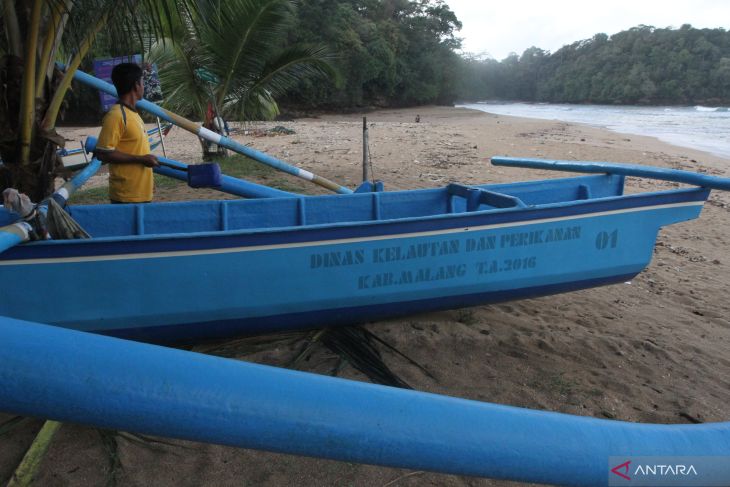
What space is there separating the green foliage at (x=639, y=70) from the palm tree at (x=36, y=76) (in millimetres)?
50620

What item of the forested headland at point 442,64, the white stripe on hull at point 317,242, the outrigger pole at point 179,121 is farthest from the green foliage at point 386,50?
the white stripe on hull at point 317,242

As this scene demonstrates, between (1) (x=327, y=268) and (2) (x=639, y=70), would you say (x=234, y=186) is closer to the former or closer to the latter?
(1) (x=327, y=268)

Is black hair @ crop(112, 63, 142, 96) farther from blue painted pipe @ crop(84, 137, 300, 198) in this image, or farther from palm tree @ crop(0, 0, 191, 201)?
blue painted pipe @ crop(84, 137, 300, 198)

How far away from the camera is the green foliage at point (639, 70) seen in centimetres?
4938

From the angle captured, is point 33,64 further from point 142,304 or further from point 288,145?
point 288,145

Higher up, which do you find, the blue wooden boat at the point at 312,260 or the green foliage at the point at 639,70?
the green foliage at the point at 639,70

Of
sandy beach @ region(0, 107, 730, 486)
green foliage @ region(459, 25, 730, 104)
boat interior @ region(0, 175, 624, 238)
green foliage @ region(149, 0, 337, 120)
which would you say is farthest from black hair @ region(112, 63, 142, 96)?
green foliage @ region(459, 25, 730, 104)

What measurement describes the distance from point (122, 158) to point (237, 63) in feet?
16.5

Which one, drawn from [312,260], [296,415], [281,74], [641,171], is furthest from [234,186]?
[281,74]

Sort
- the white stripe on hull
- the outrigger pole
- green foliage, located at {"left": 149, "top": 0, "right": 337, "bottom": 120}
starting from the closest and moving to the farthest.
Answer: the white stripe on hull < the outrigger pole < green foliage, located at {"left": 149, "top": 0, "right": 337, "bottom": 120}

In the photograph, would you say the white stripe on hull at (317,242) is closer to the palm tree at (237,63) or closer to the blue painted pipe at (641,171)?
the blue painted pipe at (641,171)

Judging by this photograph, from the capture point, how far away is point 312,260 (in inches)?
130

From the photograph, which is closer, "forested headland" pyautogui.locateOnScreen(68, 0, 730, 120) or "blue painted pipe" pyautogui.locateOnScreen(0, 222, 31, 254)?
"blue painted pipe" pyautogui.locateOnScreen(0, 222, 31, 254)

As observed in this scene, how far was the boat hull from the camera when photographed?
2.95m
